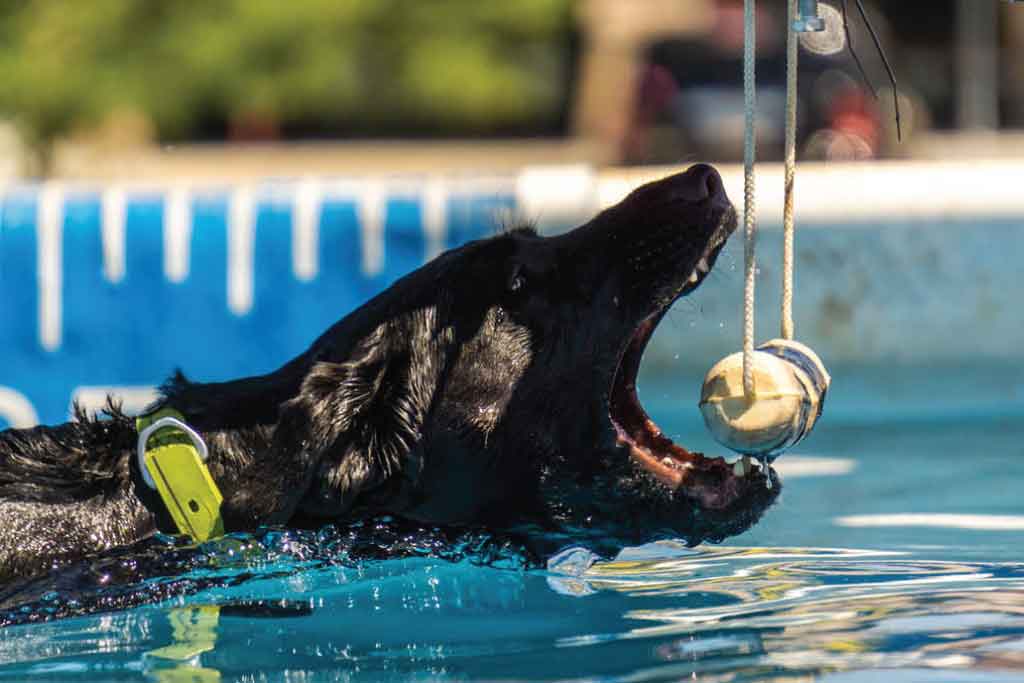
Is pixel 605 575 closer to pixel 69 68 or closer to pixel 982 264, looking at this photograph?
pixel 982 264

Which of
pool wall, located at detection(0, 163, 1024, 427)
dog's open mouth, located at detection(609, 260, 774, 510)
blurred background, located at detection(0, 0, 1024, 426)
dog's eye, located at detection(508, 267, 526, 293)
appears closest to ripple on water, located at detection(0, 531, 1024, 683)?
dog's open mouth, located at detection(609, 260, 774, 510)

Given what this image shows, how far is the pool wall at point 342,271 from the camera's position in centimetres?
637

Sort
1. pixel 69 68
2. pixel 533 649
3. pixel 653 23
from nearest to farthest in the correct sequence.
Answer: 1. pixel 533 649
2. pixel 69 68
3. pixel 653 23

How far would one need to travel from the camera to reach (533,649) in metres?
3.58

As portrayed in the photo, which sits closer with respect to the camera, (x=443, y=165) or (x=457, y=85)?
(x=457, y=85)

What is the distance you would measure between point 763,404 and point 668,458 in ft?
1.16

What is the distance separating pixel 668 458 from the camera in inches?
154

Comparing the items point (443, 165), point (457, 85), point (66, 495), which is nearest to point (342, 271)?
point (66, 495)

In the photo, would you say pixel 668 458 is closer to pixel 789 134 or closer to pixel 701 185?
pixel 701 185

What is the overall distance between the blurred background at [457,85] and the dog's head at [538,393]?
11.4m

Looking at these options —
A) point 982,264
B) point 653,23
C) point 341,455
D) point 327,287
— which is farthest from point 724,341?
Answer: point 653,23

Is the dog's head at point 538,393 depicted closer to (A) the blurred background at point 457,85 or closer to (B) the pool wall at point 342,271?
(B) the pool wall at point 342,271

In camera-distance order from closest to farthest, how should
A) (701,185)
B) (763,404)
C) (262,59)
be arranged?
1. (763,404)
2. (701,185)
3. (262,59)

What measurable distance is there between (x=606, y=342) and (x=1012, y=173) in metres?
3.04
